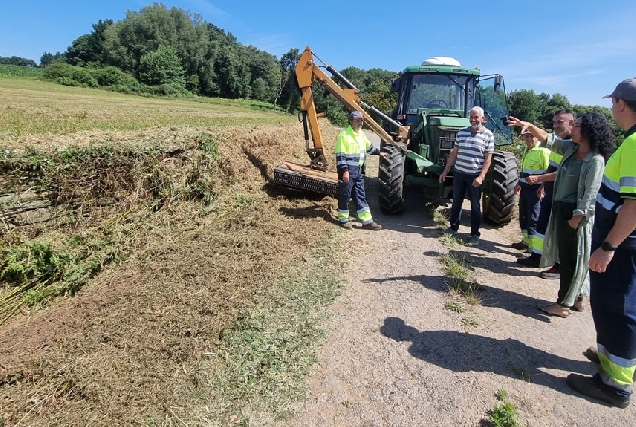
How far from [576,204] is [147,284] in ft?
14.3

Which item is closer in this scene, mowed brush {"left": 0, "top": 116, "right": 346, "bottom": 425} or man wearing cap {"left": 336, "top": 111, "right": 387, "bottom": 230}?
mowed brush {"left": 0, "top": 116, "right": 346, "bottom": 425}

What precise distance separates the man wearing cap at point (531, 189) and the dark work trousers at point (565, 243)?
125cm

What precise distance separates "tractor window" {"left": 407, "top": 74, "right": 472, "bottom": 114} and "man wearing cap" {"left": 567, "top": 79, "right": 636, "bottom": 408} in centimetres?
512

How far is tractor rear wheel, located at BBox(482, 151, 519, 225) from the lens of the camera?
6.08 meters

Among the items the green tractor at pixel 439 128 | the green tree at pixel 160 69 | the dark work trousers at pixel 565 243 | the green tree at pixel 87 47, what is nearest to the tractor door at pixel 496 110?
the green tractor at pixel 439 128

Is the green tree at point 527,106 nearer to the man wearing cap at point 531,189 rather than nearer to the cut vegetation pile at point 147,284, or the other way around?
the man wearing cap at point 531,189

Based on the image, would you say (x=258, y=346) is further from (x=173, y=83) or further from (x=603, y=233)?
(x=173, y=83)

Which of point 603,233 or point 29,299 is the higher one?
point 603,233

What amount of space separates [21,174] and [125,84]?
3707 cm

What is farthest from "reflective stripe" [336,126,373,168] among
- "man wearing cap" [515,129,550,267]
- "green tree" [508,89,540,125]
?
"green tree" [508,89,540,125]

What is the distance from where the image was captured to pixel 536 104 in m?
39.8

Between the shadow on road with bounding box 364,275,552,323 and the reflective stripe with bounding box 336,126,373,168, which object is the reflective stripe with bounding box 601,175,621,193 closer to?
the shadow on road with bounding box 364,275,552,323

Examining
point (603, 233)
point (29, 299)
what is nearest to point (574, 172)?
point (603, 233)

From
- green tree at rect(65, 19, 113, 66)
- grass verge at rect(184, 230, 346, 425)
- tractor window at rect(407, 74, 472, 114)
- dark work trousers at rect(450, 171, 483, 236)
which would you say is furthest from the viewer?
green tree at rect(65, 19, 113, 66)
